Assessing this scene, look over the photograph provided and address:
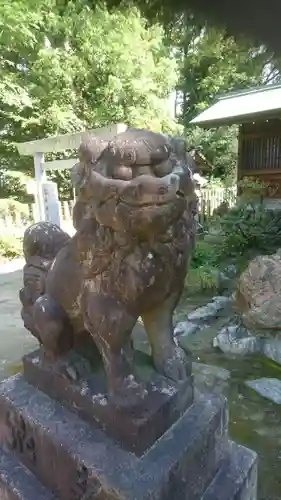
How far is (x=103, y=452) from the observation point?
35.5 inches

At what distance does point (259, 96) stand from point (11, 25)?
17.6ft

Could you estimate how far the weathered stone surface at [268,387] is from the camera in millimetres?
2113

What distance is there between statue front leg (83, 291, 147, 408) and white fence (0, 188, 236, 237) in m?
6.04

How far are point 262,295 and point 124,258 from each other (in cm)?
220

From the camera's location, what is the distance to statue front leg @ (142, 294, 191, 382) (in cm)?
95

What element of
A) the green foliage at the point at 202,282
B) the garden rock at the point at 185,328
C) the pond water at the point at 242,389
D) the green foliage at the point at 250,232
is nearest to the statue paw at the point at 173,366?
the pond water at the point at 242,389

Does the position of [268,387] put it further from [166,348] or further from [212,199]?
[212,199]

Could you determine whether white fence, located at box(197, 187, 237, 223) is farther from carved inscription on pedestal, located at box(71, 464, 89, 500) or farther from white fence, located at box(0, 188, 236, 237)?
carved inscription on pedestal, located at box(71, 464, 89, 500)

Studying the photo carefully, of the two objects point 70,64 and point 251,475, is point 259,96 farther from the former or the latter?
point 251,475

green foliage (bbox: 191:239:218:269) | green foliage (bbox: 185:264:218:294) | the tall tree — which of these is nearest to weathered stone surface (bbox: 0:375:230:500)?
green foliage (bbox: 185:264:218:294)

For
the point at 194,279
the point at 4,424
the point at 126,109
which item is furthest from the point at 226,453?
the point at 126,109

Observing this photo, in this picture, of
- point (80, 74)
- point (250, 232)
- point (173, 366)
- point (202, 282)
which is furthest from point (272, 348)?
point (80, 74)

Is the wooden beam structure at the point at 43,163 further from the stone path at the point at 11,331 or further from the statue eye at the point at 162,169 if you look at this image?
the statue eye at the point at 162,169

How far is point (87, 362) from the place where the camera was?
1056mm
